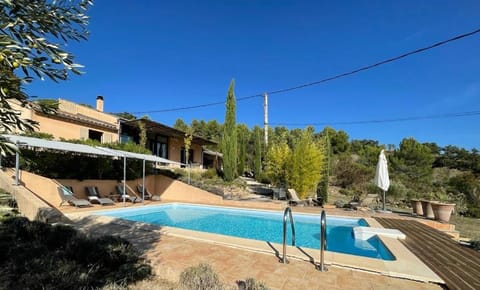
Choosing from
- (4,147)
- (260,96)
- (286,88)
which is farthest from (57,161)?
(260,96)

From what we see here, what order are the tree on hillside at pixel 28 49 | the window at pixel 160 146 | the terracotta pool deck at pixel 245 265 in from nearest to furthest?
the tree on hillside at pixel 28 49 < the terracotta pool deck at pixel 245 265 < the window at pixel 160 146

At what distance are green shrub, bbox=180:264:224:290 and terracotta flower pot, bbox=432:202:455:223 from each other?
32.7ft

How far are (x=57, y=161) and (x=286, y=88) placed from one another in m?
17.4

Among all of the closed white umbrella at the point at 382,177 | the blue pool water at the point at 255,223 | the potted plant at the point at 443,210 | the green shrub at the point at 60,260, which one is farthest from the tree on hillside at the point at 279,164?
the green shrub at the point at 60,260

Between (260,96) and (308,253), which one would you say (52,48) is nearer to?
(308,253)

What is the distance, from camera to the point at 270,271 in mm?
4598

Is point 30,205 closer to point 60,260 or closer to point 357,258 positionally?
point 60,260

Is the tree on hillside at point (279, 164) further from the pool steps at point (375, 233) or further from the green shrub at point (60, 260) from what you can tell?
the green shrub at point (60, 260)

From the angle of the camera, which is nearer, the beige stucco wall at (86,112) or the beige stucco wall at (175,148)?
the beige stucco wall at (86,112)

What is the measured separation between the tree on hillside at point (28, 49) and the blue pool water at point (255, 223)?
24.0 ft

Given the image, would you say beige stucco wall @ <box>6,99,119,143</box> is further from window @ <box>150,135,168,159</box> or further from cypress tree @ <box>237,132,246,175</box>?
cypress tree @ <box>237,132,246,175</box>

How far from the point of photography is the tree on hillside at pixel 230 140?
814 inches

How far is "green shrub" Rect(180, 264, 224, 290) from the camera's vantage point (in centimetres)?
333

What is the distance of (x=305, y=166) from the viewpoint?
50.6ft
